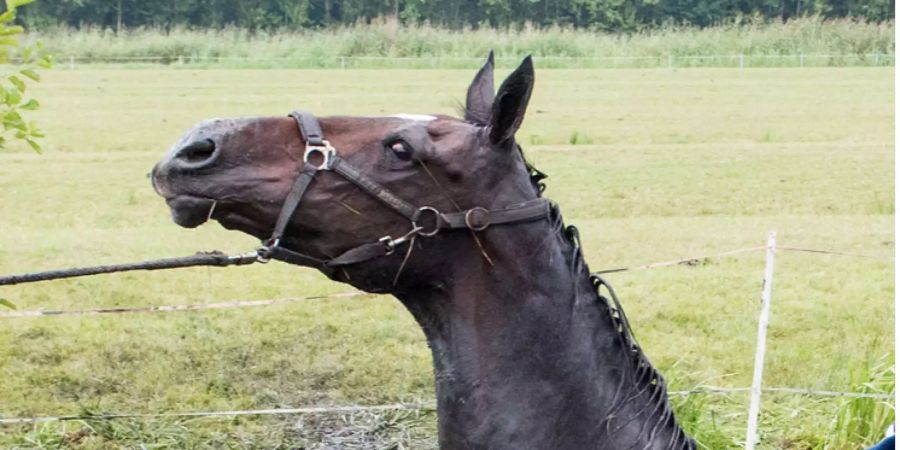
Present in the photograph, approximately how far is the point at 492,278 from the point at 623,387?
1.28 feet

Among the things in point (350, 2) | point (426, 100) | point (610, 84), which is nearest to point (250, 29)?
point (350, 2)

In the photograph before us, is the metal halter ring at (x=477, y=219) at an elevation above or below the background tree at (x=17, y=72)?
below

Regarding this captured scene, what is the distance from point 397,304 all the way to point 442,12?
33136mm

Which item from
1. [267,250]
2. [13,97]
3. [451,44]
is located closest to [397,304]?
[13,97]

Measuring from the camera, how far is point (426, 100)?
18859 mm

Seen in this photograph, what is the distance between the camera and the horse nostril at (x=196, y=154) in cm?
215

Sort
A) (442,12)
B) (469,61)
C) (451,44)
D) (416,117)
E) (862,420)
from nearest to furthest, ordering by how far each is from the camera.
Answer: (416,117) → (862,420) → (469,61) → (451,44) → (442,12)

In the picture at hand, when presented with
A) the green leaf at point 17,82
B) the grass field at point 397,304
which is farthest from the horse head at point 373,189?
the green leaf at point 17,82

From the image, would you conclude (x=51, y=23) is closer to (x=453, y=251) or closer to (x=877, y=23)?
(x=877, y=23)

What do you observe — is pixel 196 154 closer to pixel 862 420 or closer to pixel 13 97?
pixel 13 97

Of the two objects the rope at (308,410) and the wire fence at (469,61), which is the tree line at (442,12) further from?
the rope at (308,410)

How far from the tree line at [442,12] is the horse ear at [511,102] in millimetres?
33170

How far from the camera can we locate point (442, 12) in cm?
3919

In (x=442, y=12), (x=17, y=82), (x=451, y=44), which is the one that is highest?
(x=442, y=12)
